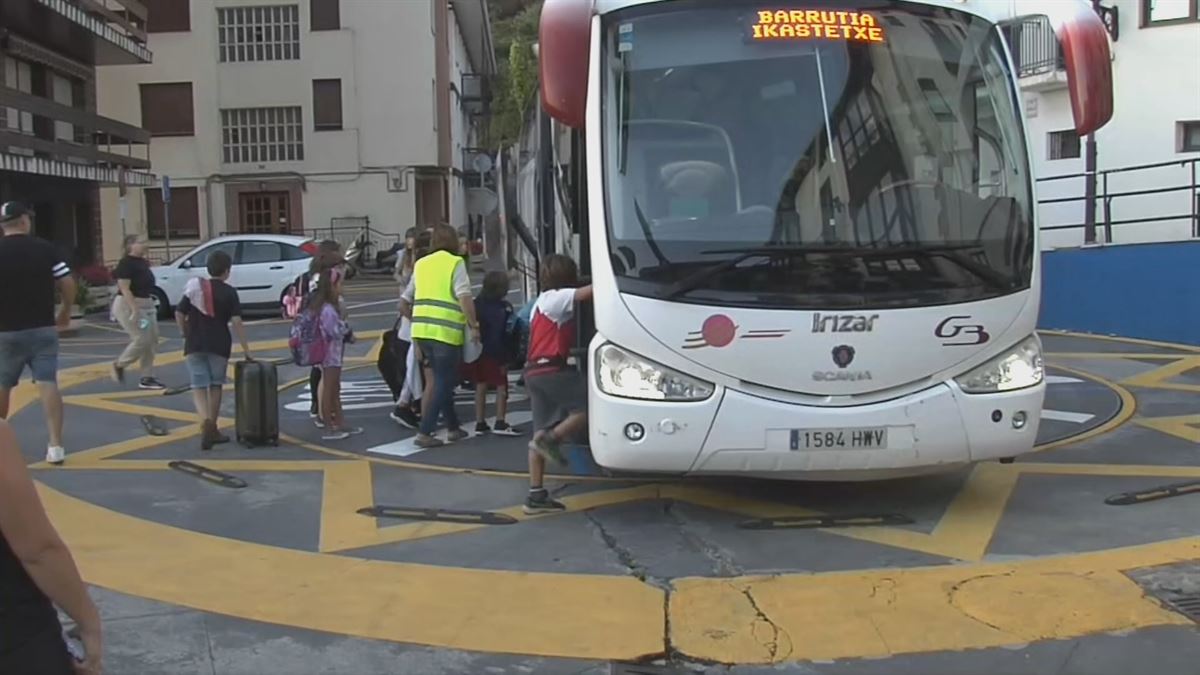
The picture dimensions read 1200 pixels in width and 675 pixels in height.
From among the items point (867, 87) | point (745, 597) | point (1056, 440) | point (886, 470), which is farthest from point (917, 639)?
point (1056, 440)

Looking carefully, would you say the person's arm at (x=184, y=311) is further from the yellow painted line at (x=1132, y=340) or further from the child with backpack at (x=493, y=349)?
the yellow painted line at (x=1132, y=340)

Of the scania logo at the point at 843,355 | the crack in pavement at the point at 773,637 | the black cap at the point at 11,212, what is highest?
the black cap at the point at 11,212

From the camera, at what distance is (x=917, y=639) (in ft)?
16.4

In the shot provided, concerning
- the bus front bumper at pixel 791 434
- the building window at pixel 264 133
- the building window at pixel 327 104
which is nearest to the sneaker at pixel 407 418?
the bus front bumper at pixel 791 434

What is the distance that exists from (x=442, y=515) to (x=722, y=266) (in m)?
2.37

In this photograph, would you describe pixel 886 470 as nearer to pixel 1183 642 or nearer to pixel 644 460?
pixel 644 460

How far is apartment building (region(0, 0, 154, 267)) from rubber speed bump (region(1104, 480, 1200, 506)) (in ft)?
68.3

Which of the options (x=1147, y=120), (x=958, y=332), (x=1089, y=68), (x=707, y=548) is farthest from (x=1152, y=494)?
(x=1147, y=120)

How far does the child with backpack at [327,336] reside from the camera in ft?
30.9

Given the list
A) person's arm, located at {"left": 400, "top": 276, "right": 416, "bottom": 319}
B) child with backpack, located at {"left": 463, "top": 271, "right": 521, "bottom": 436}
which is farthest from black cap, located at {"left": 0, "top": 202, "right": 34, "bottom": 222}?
child with backpack, located at {"left": 463, "top": 271, "right": 521, "bottom": 436}

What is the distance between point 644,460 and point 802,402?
2.90 feet

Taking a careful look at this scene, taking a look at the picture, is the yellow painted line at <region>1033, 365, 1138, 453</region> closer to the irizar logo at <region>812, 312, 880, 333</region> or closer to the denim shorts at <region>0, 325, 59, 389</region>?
the irizar logo at <region>812, 312, 880, 333</region>

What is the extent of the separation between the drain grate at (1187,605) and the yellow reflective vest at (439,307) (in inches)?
205

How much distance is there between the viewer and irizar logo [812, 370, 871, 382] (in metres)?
6.14
